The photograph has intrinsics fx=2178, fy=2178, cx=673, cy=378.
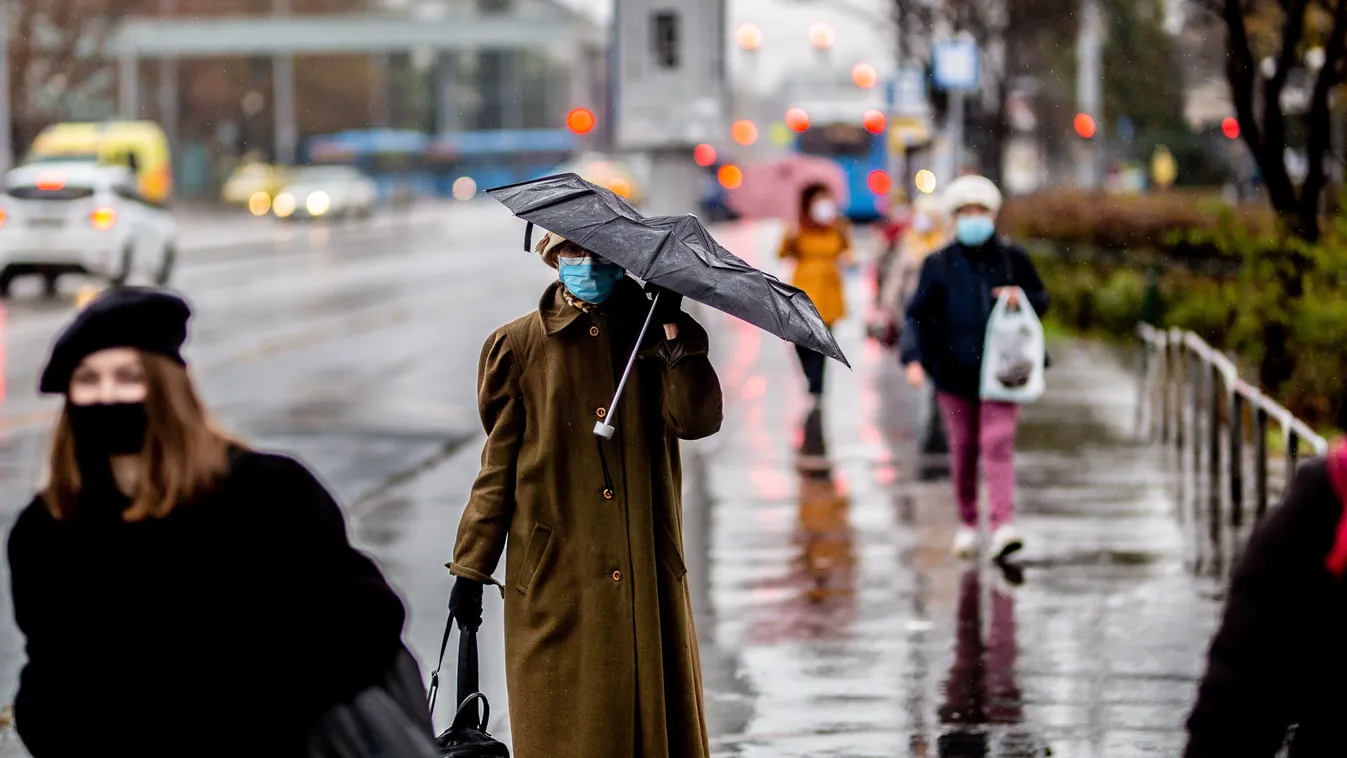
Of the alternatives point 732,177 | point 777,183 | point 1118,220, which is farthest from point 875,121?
point 777,183

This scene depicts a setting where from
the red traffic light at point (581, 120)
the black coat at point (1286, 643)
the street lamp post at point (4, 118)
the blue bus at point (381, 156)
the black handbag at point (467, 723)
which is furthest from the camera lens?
the blue bus at point (381, 156)

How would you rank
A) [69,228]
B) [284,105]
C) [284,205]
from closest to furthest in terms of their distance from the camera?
[69,228], [284,205], [284,105]

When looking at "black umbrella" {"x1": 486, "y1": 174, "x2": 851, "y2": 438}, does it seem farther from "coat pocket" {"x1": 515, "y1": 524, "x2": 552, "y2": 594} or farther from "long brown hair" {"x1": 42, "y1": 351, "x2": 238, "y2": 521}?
"long brown hair" {"x1": 42, "y1": 351, "x2": 238, "y2": 521}

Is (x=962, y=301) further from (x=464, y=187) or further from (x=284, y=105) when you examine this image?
(x=464, y=187)

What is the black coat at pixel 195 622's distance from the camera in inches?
127

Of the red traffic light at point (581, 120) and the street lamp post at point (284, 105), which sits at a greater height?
the street lamp post at point (284, 105)

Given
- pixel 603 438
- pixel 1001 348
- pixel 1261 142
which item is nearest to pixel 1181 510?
pixel 1001 348

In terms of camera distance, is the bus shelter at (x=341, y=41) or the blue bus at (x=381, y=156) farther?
the blue bus at (x=381, y=156)

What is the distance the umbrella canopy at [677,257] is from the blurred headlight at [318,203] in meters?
58.7

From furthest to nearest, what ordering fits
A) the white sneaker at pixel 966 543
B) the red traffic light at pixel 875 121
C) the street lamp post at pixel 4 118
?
1. the red traffic light at pixel 875 121
2. the street lamp post at pixel 4 118
3. the white sneaker at pixel 966 543

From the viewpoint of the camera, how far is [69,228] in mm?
29656

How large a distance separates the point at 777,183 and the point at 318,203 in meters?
46.9

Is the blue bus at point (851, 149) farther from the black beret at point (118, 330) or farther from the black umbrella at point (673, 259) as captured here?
the black beret at point (118, 330)

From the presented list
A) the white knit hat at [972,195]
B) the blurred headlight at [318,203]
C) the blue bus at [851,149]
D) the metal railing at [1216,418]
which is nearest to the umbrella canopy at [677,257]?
the metal railing at [1216,418]
